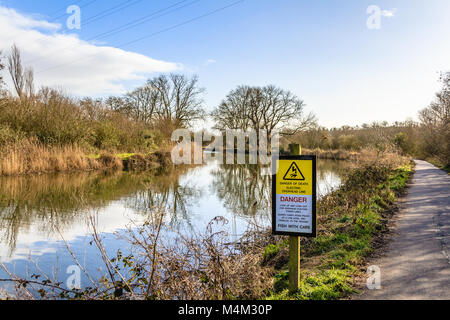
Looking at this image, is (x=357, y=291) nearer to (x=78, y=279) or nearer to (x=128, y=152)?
(x=78, y=279)

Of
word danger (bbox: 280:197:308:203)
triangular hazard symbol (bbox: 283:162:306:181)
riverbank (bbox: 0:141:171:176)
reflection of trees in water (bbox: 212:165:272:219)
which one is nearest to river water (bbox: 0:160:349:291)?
reflection of trees in water (bbox: 212:165:272:219)

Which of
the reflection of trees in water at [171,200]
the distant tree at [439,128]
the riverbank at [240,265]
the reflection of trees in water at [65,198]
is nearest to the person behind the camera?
the riverbank at [240,265]

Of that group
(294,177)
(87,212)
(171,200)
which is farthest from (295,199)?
(171,200)

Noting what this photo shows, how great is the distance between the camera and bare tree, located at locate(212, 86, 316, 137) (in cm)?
4328

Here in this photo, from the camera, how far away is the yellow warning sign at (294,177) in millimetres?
3975

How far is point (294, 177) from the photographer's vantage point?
4.04 m

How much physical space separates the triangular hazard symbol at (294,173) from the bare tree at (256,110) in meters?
38.2

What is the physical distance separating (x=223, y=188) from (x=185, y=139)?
2201cm

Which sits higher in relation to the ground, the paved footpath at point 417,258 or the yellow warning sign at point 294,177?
the yellow warning sign at point 294,177

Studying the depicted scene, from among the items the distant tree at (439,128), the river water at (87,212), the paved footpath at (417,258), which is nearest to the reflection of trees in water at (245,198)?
the river water at (87,212)

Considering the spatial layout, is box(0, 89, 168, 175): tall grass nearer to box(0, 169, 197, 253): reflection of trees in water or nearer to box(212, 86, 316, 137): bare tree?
box(0, 169, 197, 253): reflection of trees in water

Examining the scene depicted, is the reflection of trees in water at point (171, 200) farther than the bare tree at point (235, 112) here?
No

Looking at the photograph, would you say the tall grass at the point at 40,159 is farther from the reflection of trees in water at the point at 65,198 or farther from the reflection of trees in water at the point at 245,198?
the reflection of trees in water at the point at 245,198

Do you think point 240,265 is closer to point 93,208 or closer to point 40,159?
point 93,208
